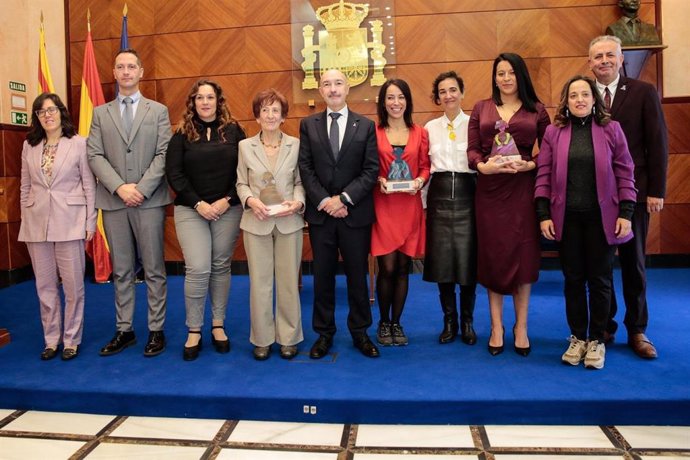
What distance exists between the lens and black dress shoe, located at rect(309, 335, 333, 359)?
288cm

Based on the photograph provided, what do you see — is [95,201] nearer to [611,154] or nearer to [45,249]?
[45,249]

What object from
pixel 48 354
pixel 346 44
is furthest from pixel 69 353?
pixel 346 44

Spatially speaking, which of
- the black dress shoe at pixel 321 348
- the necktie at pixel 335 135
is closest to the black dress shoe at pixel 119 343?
the black dress shoe at pixel 321 348

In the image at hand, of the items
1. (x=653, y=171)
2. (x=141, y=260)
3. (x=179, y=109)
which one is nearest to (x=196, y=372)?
(x=141, y=260)

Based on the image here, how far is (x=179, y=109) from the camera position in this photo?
5.91 meters

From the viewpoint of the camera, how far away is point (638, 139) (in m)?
2.83

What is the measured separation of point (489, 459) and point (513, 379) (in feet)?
1.87

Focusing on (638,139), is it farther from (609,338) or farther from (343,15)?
(343,15)

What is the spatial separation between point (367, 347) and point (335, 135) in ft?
3.81

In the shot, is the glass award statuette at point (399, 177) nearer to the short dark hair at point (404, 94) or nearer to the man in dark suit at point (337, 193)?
the man in dark suit at point (337, 193)

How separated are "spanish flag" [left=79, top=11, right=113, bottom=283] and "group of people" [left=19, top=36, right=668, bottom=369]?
2.32m

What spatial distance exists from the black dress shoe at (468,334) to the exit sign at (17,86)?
492 cm

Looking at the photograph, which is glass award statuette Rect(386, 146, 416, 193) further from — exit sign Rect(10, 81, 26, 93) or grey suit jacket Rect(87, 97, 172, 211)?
exit sign Rect(10, 81, 26, 93)

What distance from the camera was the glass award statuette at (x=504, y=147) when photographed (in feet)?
8.88
